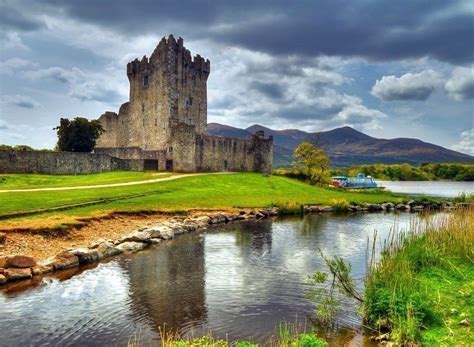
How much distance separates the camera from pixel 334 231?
34.0 m

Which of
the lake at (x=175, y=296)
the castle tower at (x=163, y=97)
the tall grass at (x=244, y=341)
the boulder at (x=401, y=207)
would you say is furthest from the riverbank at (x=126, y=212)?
the castle tower at (x=163, y=97)

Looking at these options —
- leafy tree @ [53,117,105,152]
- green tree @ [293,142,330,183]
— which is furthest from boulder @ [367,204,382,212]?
leafy tree @ [53,117,105,152]

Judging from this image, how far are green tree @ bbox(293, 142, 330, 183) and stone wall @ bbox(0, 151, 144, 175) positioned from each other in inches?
1146

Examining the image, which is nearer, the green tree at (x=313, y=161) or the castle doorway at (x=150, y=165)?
the castle doorway at (x=150, y=165)

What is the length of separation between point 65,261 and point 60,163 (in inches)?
1860

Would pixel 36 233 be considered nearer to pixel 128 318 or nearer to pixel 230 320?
pixel 128 318

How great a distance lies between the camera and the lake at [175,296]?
13.6 m

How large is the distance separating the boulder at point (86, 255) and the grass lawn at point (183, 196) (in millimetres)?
6027

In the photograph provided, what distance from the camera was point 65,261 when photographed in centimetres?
2092

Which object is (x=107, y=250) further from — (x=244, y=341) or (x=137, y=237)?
(x=244, y=341)

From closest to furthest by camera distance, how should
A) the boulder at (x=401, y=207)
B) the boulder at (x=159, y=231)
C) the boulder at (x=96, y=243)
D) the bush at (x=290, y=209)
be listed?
the boulder at (x=96, y=243)
the boulder at (x=159, y=231)
the bush at (x=290, y=209)
the boulder at (x=401, y=207)

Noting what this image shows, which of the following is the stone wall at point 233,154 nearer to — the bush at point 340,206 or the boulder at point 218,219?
the bush at point 340,206

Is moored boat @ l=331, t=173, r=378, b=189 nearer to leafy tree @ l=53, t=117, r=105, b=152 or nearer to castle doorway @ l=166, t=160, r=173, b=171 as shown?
castle doorway @ l=166, t=160, r=173, b=171

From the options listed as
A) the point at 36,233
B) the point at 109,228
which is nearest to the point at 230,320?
the point at 36,233
